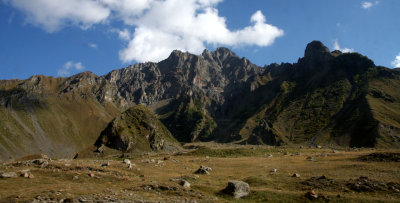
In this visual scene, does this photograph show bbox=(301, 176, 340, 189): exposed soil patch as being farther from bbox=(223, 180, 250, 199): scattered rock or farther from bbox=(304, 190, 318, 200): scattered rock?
bbox=(223, 180, 250, 199): scattered rock

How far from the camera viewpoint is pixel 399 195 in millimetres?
27672

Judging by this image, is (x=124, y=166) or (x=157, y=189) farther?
(x=124, y=166)

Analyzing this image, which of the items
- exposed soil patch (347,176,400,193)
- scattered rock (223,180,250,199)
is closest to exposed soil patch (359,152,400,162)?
exposed soil patch (347,176,400,193)

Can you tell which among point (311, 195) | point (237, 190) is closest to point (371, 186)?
point (311, 195)

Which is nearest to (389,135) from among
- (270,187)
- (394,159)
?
(394,159)

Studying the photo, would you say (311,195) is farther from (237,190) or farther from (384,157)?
(384,157)

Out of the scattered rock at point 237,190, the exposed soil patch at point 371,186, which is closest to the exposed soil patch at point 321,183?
the exposed soil patch at point 371,186

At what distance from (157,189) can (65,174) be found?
14.8 metres

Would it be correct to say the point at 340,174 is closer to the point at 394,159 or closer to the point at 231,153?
the point at 394,159

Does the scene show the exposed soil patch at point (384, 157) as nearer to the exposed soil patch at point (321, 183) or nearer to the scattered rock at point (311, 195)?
the exposed soil patch at point (321, 183)

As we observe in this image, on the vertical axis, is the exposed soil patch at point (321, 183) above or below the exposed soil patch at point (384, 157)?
below

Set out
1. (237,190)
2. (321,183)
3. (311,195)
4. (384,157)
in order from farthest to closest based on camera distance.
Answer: (384,157) → (321,183) → (237,190) → (311,195)

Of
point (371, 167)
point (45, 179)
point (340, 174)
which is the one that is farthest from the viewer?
point (371, 167)

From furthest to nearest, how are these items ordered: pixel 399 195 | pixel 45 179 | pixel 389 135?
pixel 389 135 < pixel 45 179 < pixel 399 195
